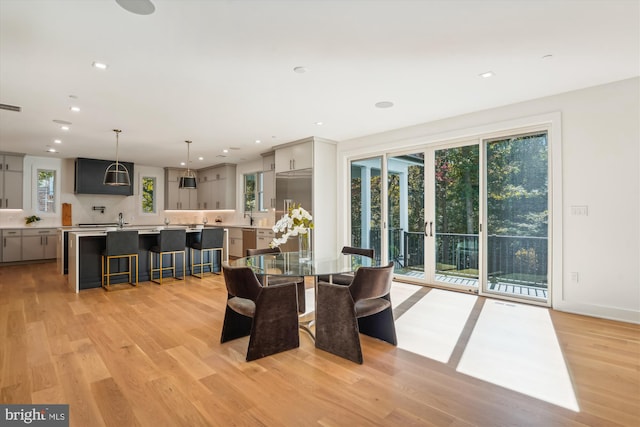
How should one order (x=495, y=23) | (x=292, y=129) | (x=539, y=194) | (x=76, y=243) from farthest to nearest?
(x=292, y=129), (x=76, y=243), (x=539, y=194), (x=495, y=23)

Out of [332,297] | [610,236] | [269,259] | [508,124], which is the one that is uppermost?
[508,124]

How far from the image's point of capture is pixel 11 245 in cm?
729

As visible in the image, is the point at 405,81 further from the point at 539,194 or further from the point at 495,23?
the point at 539,194

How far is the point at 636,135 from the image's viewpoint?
3.45 m

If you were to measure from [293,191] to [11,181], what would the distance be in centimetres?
653

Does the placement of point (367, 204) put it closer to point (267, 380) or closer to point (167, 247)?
point (167, 247)

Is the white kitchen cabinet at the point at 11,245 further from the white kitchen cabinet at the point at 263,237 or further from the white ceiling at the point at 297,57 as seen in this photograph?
the white kitchen cabinet at the point at 263,237

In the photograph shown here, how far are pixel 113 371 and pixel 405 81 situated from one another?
3.72 meters

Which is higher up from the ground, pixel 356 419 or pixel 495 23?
pixel 495 23

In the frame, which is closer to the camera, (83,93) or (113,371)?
(113,371)

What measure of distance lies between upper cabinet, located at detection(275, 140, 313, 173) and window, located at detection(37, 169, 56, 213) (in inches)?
230

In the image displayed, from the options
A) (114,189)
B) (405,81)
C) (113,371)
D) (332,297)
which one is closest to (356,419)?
(332,297)

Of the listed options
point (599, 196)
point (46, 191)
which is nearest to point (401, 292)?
point (599, 196)

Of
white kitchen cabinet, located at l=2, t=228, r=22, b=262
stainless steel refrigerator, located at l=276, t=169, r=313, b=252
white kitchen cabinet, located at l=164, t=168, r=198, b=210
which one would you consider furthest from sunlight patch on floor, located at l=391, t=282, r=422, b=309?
white kitchen cabinet, located at l=2, t=228, r=22, b=262
